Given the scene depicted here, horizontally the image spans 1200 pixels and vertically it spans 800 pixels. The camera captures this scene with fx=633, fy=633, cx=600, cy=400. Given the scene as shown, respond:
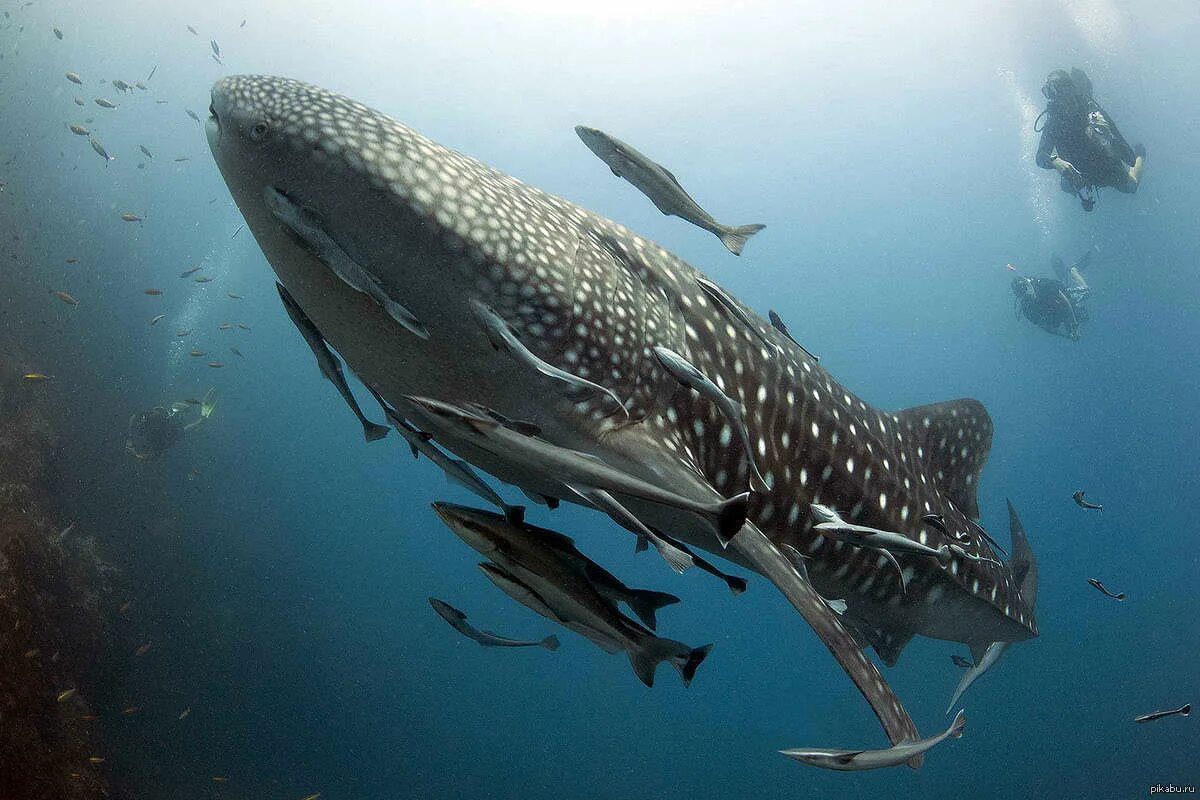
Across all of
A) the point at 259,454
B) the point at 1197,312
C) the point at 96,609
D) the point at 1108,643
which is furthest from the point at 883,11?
the point at 96,609

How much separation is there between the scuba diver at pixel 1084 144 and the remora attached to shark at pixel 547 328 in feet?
57.2

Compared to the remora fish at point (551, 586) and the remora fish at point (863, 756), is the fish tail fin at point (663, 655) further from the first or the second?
the remora fish at point (863, 756)

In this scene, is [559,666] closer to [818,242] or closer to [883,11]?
[883,11]

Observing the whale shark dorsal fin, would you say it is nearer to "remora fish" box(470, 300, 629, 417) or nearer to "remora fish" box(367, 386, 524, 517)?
"remora fish" box(367, 386, 524, 517)

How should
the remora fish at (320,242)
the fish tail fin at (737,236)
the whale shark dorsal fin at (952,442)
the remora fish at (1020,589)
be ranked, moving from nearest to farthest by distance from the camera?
the remora fish at (320,242), the fish tail fin at (737,236), the whale shark dorsal fin at (952,442), the remora fish at (1020,589)

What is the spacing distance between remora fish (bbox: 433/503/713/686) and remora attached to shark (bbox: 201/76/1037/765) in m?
0.24

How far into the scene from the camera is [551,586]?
212 cm

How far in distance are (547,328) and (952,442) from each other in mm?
3542

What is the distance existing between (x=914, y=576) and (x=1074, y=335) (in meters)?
24.9

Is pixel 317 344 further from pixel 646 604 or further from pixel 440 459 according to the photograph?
pixel 646 604

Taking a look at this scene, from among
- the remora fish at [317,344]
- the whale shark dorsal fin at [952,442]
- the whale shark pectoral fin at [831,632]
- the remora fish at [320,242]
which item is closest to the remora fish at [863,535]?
the whale shark pectoral fin at [831,632]

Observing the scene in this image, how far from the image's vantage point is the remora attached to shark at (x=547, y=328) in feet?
6.04

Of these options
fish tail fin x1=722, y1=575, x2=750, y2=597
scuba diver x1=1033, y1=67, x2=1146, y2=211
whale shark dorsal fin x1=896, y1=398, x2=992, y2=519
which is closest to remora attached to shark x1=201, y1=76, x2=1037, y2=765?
fish tail fin x1=722, y1=575, x2=750, y2=597

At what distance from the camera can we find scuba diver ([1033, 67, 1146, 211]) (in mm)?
16297
